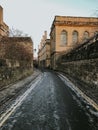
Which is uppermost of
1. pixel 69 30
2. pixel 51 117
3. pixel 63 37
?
pixel 69 30

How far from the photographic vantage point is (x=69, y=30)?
176ft

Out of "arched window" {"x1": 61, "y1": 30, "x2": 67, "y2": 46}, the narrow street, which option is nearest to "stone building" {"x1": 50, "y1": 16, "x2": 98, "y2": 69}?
"arched window" {"x1": 61, "y1": 30, "x2": 67, "y2": 46}

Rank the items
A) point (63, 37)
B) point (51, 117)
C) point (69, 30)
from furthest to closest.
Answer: point (63, 37)
point (69, 30)
point (51, 117)

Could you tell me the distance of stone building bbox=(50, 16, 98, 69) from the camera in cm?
5309

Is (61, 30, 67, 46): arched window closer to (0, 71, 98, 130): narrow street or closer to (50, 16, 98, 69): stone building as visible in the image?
(50, 16, 98, 69): stone building

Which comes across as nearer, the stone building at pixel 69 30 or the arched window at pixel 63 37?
the stone building at pixel 69 30

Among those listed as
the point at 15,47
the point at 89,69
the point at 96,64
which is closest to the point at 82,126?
the point at 96,64

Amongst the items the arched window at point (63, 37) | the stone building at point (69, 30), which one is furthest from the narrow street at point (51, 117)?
the arched window at point (63, 37)

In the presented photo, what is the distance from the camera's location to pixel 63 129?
232 inches

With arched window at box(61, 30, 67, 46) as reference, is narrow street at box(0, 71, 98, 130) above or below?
below

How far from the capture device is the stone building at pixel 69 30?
53.1m

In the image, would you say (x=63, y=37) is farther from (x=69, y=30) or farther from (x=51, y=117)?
(x=51, y=117)

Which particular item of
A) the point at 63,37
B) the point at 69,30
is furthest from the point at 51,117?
the point at 69,30

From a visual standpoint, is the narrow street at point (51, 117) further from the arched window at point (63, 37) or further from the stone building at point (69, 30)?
the arched window at point (63, 37)
